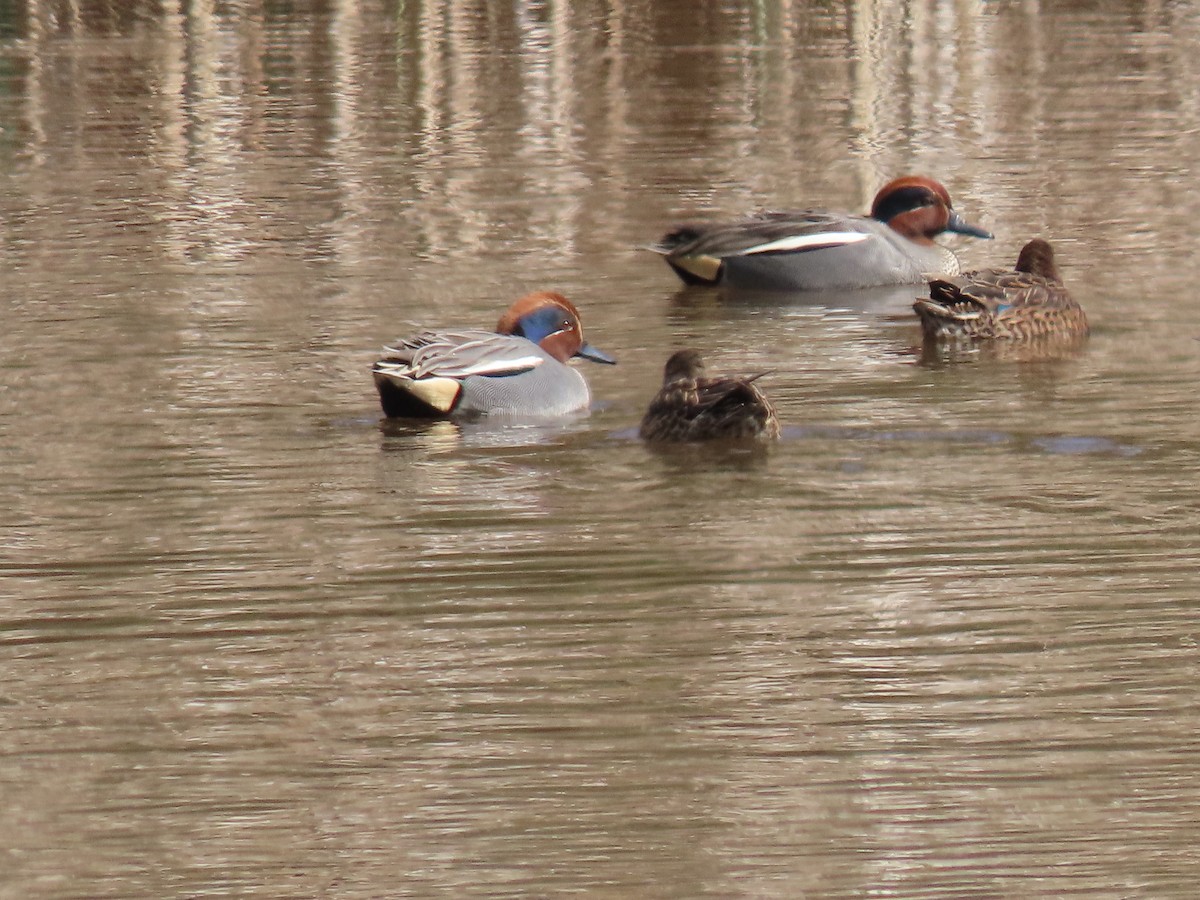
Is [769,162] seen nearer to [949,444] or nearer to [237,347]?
[237,347]

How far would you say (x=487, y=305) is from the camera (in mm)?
12828

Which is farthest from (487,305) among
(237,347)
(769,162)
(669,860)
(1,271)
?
(669,860)

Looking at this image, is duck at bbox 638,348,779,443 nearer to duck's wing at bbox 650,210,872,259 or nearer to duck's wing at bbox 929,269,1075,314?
duck's wing at bbox 929,269,1075,314

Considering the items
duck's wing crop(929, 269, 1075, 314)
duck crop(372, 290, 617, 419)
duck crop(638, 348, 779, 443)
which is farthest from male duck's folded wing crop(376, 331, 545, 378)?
duck's wing crop(929, 269, 1075, 314)

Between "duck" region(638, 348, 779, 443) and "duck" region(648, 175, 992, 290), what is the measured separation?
386cm

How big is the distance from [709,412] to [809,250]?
4.31 m

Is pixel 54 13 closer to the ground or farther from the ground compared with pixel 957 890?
farther from the ground

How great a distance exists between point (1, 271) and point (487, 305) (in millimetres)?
2930

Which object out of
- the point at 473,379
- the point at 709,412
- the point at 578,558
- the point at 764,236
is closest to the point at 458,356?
the point at 473,379

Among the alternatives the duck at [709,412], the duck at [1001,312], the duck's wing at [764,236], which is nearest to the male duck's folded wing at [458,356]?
the duck at [709,412]

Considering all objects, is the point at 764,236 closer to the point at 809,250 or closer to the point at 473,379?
the point at 809,250

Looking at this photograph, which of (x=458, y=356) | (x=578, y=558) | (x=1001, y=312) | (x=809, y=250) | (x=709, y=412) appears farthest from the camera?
(x=809, y=250)

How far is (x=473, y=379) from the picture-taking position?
1045 centimetres

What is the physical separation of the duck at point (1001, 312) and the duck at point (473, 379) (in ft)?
7.13
